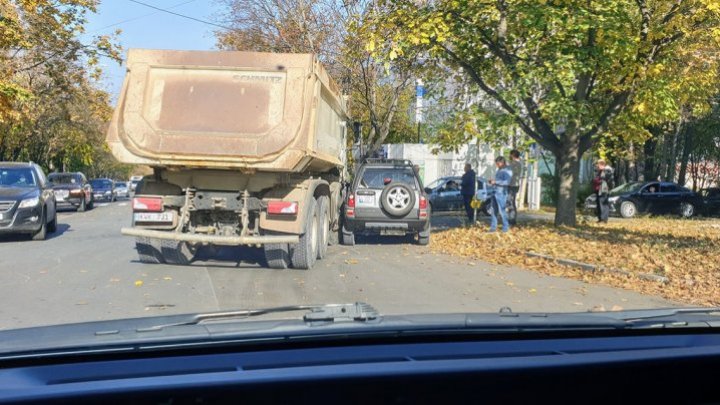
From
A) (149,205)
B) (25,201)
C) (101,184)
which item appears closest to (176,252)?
(149,205)

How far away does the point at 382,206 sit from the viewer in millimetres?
15195

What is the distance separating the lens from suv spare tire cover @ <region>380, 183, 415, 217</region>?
49.7ft

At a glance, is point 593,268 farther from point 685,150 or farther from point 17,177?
point 685,150

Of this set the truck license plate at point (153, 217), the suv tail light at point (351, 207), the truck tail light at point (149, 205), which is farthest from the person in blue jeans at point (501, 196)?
the truck tail light at point (149, 205)

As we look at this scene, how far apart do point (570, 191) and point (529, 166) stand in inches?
589

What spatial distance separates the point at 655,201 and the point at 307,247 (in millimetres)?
21850

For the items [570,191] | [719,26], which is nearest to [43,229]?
[570,191]

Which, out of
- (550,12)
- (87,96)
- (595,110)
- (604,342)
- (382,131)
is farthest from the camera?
(87,96)

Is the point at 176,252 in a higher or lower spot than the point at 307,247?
lower

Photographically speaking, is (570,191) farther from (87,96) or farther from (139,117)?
(87,96)

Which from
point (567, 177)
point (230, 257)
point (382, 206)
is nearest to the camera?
point (230, 257)

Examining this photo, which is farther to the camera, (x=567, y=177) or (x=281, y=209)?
(x=567, y=177)

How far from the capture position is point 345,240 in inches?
630

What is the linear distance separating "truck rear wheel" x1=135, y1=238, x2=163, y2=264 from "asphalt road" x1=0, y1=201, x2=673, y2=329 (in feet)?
0.59
